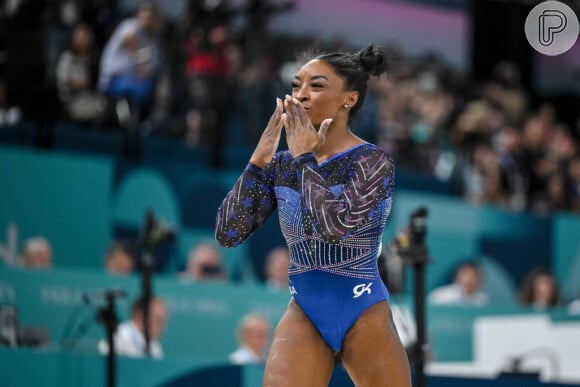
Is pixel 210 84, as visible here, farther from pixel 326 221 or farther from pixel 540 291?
pixel 326 221

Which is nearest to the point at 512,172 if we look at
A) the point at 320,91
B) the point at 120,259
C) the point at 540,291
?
the point at 540,291

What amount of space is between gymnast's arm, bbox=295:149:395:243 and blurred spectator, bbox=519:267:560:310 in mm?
6816

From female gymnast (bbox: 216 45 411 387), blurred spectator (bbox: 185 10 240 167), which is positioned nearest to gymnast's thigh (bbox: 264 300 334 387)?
female gymnast (bbox: 216 45 411 387)

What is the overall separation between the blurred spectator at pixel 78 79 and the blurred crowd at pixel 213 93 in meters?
0.01

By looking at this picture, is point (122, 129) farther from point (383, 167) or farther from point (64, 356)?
point (383, 167)

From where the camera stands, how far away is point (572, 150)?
1488cm

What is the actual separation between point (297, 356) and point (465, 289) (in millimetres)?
6595

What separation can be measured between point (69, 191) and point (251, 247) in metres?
1.81

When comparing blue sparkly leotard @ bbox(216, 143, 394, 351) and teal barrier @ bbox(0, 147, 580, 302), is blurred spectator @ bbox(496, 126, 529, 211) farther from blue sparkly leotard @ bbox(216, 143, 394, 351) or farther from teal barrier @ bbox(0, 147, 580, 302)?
blue sparkly leotard @ bbox(216, 143, 394, 351)

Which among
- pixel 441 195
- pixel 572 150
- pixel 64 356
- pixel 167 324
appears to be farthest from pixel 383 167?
pixel 572 150

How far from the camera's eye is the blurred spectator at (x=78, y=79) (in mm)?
10195

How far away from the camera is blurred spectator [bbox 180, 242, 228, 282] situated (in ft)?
30.4

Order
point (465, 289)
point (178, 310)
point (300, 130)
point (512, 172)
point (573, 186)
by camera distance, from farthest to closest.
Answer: point (573, 186) → point (512, 172) → point (465, 289) → point (178, 310) → point (300, 130)

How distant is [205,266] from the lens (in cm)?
929
